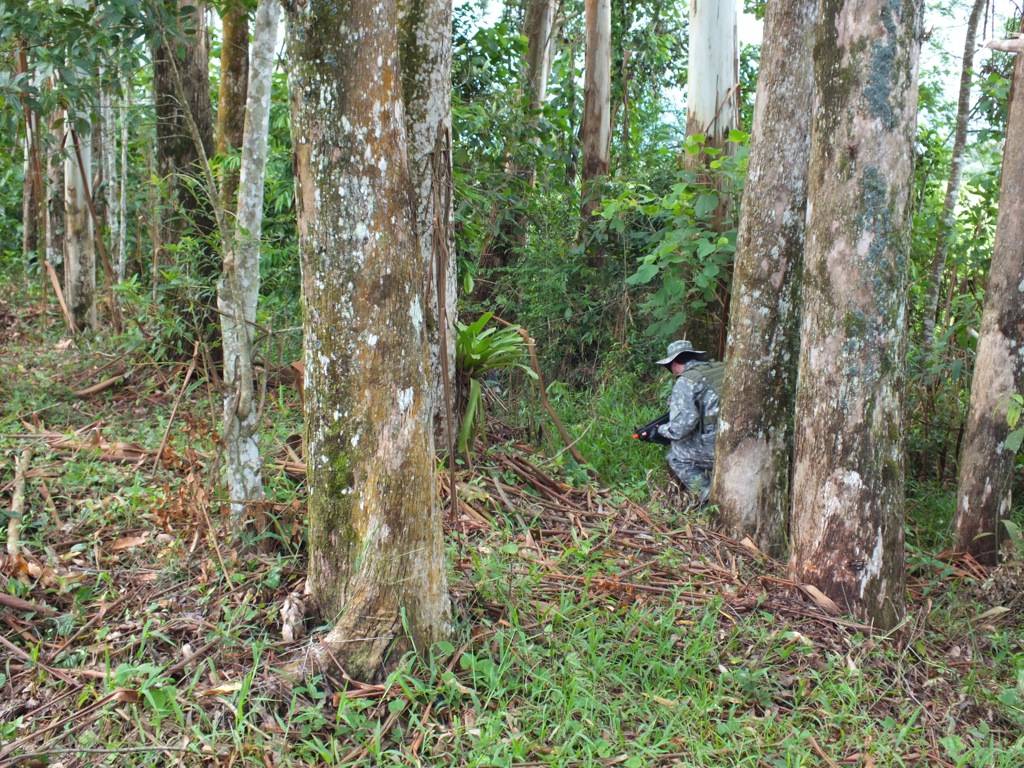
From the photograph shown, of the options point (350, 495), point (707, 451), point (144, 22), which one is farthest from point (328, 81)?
point (707, 451)

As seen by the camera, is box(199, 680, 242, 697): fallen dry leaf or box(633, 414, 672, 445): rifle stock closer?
box(199, 680, 242, 697): fallen dry leaf

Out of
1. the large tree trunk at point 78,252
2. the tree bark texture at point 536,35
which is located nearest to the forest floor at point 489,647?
the large tree trunk at point 78,252

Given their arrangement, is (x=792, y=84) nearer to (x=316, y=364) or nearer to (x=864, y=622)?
(x=864, y=622)

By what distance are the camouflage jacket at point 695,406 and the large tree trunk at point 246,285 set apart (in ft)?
11.3

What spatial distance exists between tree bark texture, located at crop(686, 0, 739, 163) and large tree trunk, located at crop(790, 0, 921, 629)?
4.76 metres

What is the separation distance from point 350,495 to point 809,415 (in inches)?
104

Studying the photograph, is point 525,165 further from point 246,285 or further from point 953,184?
point 246,285

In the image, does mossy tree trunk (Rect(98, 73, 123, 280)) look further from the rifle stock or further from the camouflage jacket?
the camouflage jacket

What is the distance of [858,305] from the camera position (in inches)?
187

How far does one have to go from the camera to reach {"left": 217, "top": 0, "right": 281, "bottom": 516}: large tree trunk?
4379mm

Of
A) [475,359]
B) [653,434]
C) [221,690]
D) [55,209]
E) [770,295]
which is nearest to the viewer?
[221,690]

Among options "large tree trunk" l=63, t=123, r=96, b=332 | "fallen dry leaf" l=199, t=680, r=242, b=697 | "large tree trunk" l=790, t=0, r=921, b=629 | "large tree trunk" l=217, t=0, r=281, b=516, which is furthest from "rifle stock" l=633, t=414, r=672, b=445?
"large tree trunk" l=63, t=123, r=96, b=332

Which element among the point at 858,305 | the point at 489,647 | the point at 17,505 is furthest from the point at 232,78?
the point at 489,647

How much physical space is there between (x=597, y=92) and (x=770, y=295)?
7.01m
